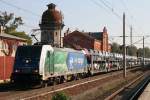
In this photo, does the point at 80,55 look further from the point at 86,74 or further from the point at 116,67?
the point at 116,67

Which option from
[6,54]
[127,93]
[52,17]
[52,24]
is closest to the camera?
[127,93]

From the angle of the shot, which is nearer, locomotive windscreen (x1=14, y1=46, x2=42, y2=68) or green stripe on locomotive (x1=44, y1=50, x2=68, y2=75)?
locomotive windscreen (x1=14, y1=46, x2=42, y2=68)

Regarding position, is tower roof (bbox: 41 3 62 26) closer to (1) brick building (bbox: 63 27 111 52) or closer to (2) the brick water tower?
(2) the brick water tower

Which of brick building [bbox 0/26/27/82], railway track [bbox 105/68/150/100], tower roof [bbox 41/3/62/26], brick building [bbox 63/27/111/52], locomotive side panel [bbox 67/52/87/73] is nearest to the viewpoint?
railway track [bbox 105/68/150/100]

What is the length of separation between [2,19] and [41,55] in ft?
271

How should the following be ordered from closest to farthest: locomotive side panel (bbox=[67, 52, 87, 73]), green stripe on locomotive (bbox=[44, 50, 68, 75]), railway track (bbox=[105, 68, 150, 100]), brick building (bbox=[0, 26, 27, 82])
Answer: railway track (bbox=[105, 68, 150, 100])
green stripe on locomotive (bbox=[44, 50, 68, 75])
locomotive side panel (bbox=[67, 52, 87, 73])
brick building (bbox=[0, 26, 27, 82])

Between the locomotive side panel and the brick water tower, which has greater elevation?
the brick water tower

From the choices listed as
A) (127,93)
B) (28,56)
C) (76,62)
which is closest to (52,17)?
(76,62)

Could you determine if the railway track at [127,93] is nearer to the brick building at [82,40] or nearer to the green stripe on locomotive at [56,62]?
the green stripe on locomotive at [56,62]

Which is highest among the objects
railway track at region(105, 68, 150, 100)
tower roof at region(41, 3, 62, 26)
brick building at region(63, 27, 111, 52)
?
tower roof at region(41, 3, 62, 26)

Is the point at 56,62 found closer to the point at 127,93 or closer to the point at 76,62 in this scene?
the point at 127,93

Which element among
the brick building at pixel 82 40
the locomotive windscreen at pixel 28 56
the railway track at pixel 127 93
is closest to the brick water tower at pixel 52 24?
the brick building at pixel 82 40

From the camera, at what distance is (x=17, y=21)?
11181cm

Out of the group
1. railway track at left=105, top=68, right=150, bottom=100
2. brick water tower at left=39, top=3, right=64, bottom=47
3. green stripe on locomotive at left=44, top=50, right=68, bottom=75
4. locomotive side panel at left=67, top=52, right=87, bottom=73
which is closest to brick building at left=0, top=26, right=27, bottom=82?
locomotive side panel at left=67, top=52, right=87, bottom=73
